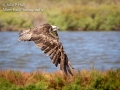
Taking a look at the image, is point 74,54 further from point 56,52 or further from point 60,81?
point 56,52

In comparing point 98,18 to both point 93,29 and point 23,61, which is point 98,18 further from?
point 23,61

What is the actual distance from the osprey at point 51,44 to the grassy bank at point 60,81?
0.46 m

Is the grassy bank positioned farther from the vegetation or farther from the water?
the vegetation

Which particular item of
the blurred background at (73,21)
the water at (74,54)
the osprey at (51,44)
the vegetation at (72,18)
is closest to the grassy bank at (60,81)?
the osprey at (51,44)

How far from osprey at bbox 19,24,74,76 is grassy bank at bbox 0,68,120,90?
0.46 m

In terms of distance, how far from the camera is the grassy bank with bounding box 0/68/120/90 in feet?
35.4

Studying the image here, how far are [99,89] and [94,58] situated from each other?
39.2ft

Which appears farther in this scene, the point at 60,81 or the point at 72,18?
the point at 72,18

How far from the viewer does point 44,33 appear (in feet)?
35.7

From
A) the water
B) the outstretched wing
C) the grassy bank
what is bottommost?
the water

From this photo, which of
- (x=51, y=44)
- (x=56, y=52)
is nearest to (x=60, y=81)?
(x=56, y=52)

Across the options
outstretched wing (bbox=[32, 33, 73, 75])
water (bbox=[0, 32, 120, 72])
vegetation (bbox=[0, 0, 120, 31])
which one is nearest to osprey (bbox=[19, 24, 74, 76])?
outstretched wing (bbox=[32, 33, 73, 75])

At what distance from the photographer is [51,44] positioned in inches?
417

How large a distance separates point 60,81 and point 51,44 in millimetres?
1044
